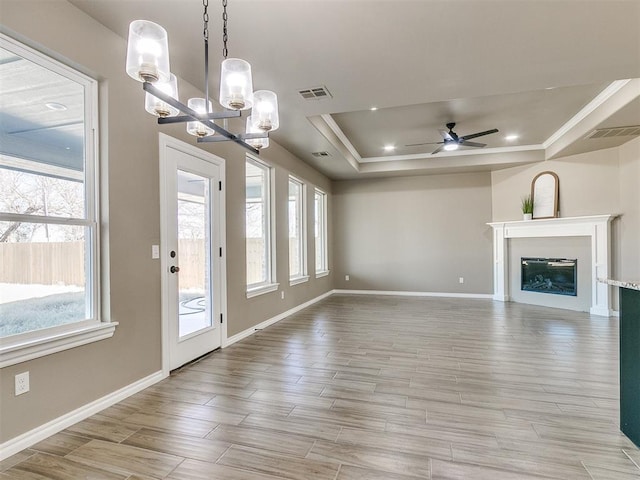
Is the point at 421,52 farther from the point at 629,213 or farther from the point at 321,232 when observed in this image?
the point at 321,232

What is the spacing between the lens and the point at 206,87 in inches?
71.9

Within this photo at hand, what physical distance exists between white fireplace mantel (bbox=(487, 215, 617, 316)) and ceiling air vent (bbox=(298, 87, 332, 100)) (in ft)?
15.3

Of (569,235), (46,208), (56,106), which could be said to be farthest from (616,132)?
(46,208)

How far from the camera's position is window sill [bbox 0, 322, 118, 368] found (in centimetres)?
185

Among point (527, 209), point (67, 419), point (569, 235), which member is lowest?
point (67, 419)

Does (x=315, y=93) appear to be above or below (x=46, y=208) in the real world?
above

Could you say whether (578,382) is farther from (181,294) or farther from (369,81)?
(181,294)

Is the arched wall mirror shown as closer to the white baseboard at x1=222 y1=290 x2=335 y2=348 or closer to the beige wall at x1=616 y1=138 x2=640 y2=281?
the beige wall at x1=616 y1=138 x2=640 y2=281

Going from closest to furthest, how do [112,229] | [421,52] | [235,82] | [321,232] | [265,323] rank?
[235,82] < [112,229] < [421,52] < [265,323] < [321,232]

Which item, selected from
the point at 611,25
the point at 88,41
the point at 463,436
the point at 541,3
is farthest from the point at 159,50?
the point at 611,25

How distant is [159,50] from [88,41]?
1.37m

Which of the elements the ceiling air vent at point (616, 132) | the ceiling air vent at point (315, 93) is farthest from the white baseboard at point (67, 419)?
the ceiling air vent at point (616, 132)

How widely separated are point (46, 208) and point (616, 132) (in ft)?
21.3

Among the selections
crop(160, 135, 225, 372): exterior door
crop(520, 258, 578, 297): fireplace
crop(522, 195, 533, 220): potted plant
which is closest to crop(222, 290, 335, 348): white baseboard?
crop(160, 135, 225, 372): exterior door
